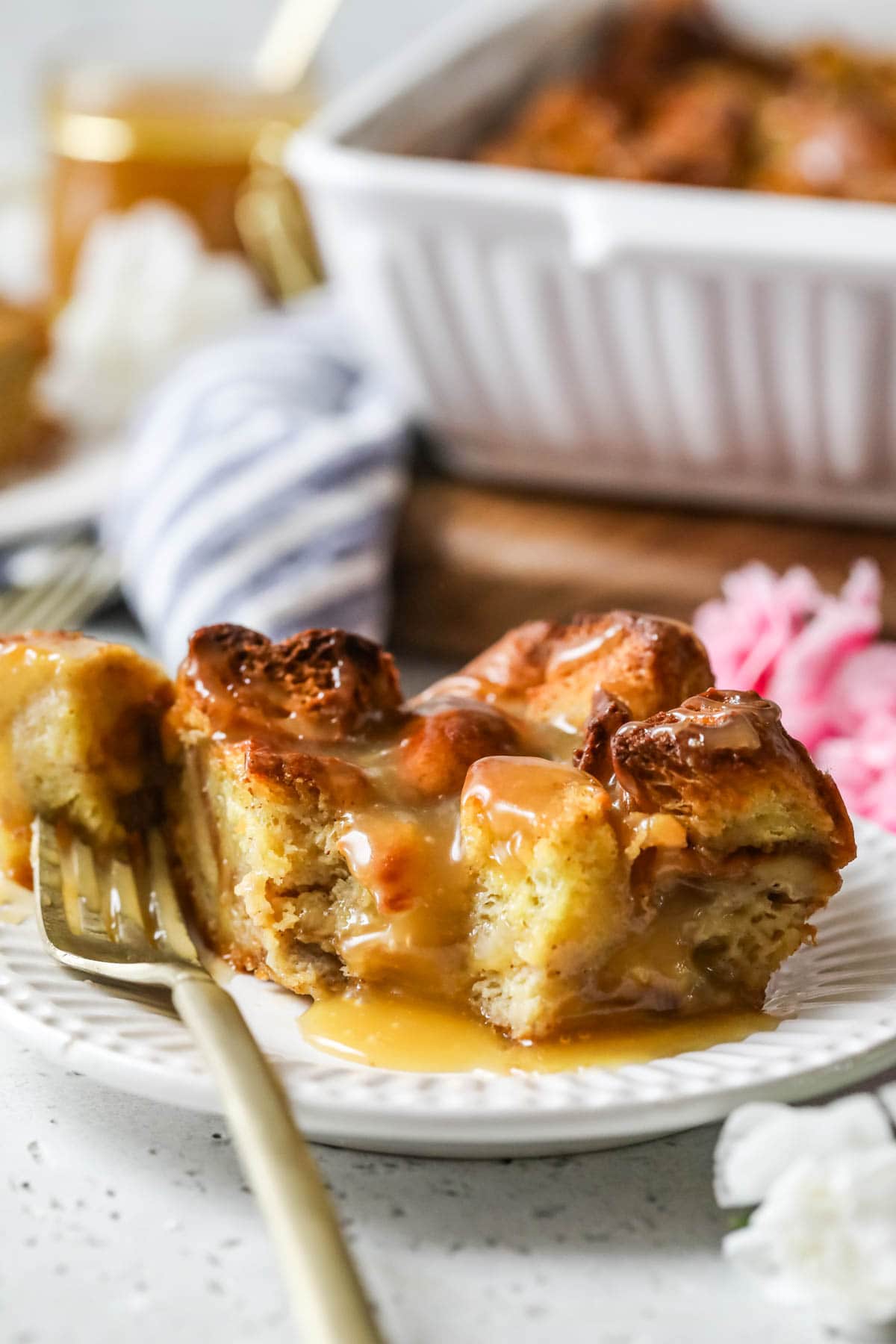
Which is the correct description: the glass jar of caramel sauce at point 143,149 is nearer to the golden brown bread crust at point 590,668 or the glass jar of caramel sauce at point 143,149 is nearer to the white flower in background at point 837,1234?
the golden brown bread crust at point 590,668

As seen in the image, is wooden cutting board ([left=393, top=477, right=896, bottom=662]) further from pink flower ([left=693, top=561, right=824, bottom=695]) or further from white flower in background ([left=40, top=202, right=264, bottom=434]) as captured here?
white flower in background ([left=40, top=202, right=264, bottom=434])

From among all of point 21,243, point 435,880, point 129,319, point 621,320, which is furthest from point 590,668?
point 21,243

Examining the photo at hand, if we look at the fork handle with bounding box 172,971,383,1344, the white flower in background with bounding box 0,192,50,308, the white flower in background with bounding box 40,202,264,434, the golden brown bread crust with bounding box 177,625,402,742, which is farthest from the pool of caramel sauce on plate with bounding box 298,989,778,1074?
the white flower in background with bounding box 0,192,50,308

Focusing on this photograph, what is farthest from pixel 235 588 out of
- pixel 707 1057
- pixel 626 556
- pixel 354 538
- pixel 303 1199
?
pixel 303 1199

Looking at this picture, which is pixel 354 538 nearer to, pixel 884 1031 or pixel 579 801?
pixel 579 801

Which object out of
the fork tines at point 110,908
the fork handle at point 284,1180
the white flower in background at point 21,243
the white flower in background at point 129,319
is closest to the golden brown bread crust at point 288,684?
the fork tines at point 110,908

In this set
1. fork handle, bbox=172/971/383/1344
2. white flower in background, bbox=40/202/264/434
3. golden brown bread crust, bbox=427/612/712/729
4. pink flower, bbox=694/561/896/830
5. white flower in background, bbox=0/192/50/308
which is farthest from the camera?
white flower in background, bbox=0/192/50/308
